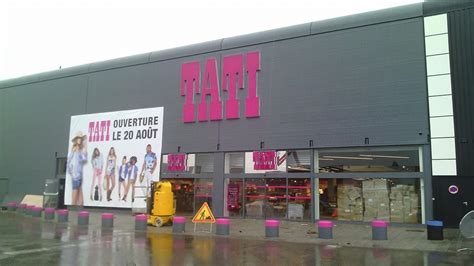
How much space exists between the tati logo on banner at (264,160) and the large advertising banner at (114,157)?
6880 mm

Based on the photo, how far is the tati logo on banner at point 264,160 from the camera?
2334 centimetres

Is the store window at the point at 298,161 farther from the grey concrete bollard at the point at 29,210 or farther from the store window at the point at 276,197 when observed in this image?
the grey concrete bollard at the point at 29,210

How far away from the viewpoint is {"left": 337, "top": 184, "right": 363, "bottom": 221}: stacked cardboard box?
21.2m

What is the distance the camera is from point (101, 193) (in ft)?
96.1

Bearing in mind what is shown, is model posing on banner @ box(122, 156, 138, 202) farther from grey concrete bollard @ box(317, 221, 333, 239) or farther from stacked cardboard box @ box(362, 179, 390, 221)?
grey concrete bollard @ box(317, 221, 333, 239)

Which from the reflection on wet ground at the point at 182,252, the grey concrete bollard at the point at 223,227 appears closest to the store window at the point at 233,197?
the grey concrete bollard at the point at 223,227

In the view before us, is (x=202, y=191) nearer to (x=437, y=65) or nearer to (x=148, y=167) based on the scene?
(x=148, y=167)

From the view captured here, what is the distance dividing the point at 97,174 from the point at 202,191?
8.75 meters

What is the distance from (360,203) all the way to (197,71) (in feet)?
40.5

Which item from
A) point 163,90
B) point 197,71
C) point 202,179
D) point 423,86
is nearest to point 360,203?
point 423,86

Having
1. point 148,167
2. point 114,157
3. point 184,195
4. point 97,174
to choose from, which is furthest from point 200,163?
point 97,174

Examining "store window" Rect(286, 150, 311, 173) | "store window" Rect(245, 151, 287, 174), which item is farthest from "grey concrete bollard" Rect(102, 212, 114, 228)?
"store window" Rect(286, 150, 311, 173)

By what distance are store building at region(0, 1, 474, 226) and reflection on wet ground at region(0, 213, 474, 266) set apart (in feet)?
22.1

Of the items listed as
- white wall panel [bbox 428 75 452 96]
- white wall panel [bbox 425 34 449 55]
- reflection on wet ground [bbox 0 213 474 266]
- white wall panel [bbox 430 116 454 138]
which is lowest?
reflection on wet ground [bbox 0 213 474 266]
